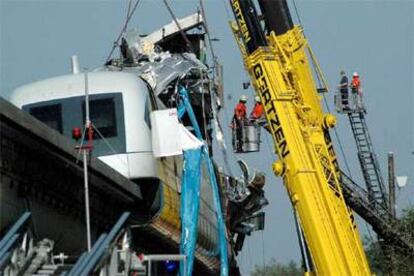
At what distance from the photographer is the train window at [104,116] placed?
66.1 feet

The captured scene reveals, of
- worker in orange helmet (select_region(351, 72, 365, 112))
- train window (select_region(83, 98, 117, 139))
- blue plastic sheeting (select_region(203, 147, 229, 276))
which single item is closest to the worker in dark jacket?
worker in orange helmet (select_region(351, 72, 365, 112))

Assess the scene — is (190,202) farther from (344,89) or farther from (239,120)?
(344,89)

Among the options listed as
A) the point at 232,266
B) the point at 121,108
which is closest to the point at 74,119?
the point at 121,108

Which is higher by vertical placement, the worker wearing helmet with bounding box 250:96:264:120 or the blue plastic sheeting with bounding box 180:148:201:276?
the worker wearing helmet with bounding box 250:96:264:120

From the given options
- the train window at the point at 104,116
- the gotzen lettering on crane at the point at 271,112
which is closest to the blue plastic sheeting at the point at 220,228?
the gotzen lettering on crane at the point at 271,112

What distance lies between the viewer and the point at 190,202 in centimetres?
2194

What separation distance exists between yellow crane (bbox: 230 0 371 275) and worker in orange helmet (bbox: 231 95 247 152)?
15.2 ft

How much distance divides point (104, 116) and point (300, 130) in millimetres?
3777

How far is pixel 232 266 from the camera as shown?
95.1 feet

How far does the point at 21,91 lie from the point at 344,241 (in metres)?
6.85

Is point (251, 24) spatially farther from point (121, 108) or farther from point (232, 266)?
point (232, 266)

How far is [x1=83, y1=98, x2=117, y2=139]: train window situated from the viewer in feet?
66.1

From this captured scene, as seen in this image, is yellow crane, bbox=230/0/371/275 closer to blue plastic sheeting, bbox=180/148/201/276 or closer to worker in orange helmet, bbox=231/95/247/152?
blue plastic sheeting, bbox=180/148/201/276

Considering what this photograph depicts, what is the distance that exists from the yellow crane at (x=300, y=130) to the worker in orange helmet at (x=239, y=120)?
4618 mm
